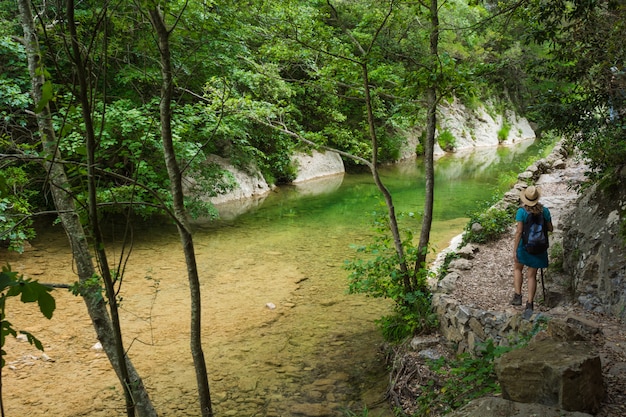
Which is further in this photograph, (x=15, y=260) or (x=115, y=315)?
(x=15, y=260)

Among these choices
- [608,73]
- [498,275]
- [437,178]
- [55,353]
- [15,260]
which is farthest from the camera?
[437,178]

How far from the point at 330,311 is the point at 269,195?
1023 centimetres

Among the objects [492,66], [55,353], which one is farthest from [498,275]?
[55,353]

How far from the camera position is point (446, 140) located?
100 feet

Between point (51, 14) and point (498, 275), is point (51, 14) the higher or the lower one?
the higher one

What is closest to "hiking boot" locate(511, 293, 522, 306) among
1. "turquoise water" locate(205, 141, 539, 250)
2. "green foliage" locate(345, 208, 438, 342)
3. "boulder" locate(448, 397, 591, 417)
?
"green foliage" locate(345, 208, 438, 342)

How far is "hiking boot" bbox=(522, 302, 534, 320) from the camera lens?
514cm

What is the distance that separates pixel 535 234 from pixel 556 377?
2.49 metres

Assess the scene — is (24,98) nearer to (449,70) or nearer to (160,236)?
(160,236)

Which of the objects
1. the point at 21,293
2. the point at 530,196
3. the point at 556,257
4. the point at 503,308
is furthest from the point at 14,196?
the point at 556,257

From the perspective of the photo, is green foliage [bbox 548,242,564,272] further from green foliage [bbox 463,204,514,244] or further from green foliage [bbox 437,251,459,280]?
green foliage [bbox 463,204,514,244]

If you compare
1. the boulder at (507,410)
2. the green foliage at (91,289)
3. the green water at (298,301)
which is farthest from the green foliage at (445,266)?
the green foliage at (91,289)

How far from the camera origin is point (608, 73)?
18.2 ft

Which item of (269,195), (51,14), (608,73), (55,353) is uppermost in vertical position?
(51,14)
